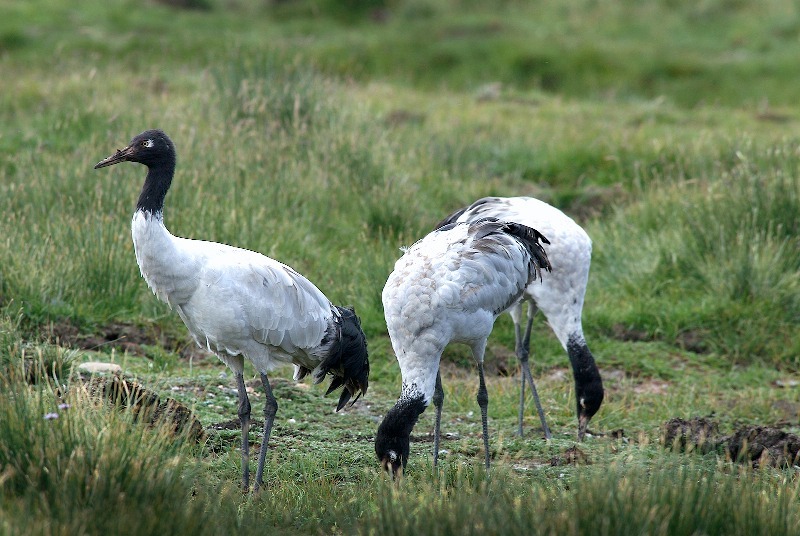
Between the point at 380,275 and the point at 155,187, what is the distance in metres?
3.24

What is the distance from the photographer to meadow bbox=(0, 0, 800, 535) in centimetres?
439

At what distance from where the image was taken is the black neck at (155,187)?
549cm

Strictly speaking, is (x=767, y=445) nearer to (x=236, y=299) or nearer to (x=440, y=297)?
(x=440, y=297)

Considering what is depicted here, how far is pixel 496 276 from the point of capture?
20.5 ft

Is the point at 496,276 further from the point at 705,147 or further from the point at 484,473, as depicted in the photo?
the point at 705,147

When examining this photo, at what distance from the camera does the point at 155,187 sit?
5574 millimetres

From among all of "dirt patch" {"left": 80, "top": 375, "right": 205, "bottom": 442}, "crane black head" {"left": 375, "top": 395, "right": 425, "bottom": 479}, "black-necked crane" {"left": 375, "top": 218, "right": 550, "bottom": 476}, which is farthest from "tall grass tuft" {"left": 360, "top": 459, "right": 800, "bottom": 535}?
"dirt patch" {"left": 80, "top": 375, "right": 205, "bottom": 442}

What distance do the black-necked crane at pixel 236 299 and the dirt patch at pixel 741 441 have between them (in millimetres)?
1917

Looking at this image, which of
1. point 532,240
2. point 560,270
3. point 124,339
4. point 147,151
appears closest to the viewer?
point 147,151

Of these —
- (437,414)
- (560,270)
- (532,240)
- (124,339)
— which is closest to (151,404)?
(437,414)

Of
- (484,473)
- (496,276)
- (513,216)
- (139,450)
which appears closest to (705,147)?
(513,216)

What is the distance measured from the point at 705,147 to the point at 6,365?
8534mm

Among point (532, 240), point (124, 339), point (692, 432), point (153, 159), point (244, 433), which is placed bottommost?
point (124, 339)

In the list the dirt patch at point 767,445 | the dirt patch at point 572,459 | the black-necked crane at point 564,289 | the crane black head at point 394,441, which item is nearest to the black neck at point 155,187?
the crane black head at point 394,441
